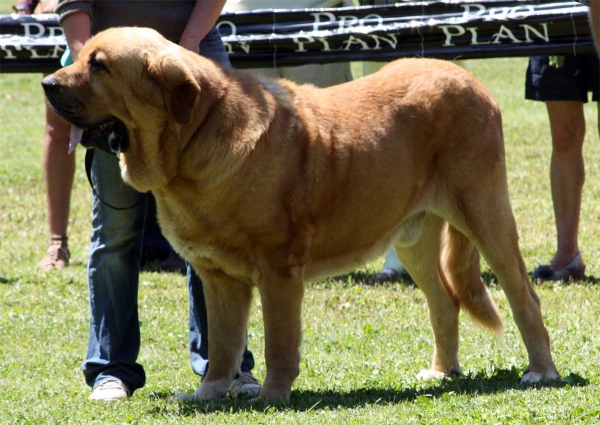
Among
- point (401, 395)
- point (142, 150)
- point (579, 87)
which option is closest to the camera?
point (142, 150)

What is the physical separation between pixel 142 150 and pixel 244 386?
4.47ft

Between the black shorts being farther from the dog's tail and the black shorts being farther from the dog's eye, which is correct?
the dog's eye

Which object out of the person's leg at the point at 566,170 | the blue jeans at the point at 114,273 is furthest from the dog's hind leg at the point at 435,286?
the person's leg at the point at 566,170

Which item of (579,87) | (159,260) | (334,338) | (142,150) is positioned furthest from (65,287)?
(579,87)

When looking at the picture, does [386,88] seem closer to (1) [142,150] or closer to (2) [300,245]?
(2) [300,245]

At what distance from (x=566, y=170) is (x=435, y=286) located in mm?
2766

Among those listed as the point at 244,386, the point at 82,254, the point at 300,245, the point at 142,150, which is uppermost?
the point at 142,150

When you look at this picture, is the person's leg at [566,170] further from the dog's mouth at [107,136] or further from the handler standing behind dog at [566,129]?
the dog's mouth at [107,136]

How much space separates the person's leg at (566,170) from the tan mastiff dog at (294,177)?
2.61 metres

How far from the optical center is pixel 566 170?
7695mm

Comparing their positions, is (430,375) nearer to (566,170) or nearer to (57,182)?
(566,170)

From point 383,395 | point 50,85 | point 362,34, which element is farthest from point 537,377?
point 362,34

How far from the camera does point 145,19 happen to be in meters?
4.78

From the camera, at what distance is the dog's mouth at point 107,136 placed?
14.2 ft
